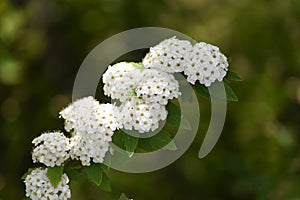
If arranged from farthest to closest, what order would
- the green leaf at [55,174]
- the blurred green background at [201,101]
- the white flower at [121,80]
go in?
the blurred green background at [201,101]
the white flower at [121,80]
the green leaf at [55,174]

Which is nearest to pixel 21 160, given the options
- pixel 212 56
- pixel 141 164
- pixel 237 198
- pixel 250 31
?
pixel 141 164

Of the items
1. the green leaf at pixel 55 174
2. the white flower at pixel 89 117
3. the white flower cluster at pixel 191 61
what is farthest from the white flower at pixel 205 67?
the green leaf at pixel 55 174

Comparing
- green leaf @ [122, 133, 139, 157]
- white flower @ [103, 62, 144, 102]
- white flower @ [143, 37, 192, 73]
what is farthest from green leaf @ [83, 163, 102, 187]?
white flower @ [143, 37, 192, 73]

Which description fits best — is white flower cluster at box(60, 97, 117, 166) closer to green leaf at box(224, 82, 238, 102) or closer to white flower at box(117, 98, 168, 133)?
white flower at box(117, 98, 168, 133)

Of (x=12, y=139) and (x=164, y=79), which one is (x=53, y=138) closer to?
(x=164, y=79)

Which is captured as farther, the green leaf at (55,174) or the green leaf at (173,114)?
the green leaf at (173,114)

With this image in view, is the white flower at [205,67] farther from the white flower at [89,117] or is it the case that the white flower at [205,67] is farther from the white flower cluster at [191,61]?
the white flower at [89,117]
